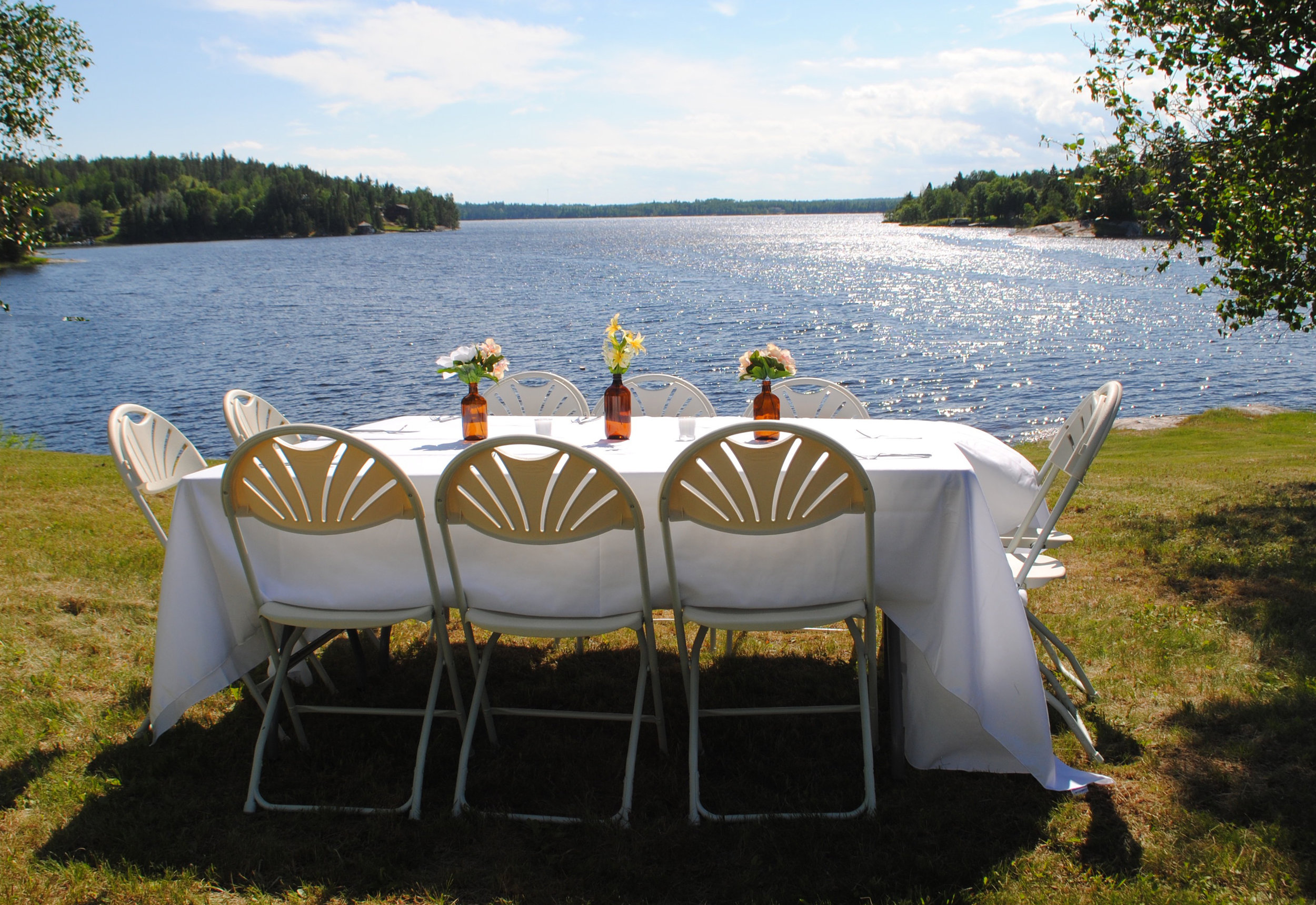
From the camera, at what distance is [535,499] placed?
106 inches

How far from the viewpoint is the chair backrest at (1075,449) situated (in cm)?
301

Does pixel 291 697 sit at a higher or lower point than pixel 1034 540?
lower

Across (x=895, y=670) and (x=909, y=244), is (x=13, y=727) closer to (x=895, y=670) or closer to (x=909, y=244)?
(x=895, y=670)

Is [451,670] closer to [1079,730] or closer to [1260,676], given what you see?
[1079,730]

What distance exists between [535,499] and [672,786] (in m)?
1.11

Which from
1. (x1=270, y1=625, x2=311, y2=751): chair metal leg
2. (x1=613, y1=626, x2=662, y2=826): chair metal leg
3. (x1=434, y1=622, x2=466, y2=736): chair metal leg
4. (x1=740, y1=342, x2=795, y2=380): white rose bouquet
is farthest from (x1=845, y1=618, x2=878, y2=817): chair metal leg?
(x1=270, y1=625, x2=311, y2=751): chair metal leg

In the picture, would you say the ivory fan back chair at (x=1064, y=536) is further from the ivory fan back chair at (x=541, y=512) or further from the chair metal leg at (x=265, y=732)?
the chair metal leg at (x=265, y=732)

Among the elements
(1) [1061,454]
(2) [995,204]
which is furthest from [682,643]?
(2) [995,204]

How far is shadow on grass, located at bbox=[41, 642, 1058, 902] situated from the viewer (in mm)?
2480

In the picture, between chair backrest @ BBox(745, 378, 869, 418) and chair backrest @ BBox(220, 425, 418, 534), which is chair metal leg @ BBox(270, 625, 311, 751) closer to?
chair backrest @ BBox(220, 425, 418, 534)

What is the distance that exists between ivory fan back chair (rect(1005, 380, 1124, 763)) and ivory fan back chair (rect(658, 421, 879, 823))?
2.31 ft

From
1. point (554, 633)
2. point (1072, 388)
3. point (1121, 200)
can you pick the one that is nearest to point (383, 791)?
point (554, 633)

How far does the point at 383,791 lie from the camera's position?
9.71ft

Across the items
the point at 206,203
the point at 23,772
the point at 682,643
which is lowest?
the point at 23,772
